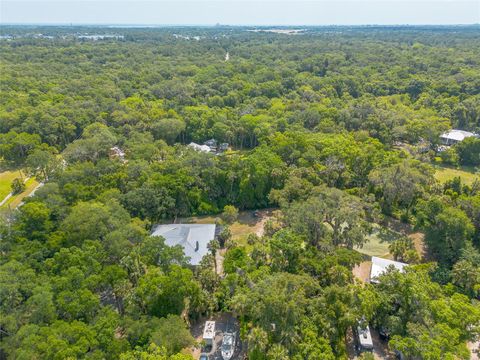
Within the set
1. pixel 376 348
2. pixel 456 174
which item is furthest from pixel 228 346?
pixel 456 174

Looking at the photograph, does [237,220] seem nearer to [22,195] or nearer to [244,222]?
[244,222]

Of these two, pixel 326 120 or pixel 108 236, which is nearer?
pixel 108 236

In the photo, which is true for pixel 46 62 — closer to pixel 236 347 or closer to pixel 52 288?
pixel 52 288

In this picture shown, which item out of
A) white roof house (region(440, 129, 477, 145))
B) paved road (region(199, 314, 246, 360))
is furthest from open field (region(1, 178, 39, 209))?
white roof house (region(440, 129, 477, 145))

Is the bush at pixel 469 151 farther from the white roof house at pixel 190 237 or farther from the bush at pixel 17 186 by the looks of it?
the bush at pixel 17 186

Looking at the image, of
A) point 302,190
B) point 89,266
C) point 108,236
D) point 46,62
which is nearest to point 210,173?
point 302,190

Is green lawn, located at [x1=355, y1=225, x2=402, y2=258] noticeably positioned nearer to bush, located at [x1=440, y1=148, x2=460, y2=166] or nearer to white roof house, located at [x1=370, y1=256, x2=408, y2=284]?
white roof house, located at [x1=370, y1=256, x2=408, y2=284]

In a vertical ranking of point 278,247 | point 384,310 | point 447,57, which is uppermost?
point 447,57
